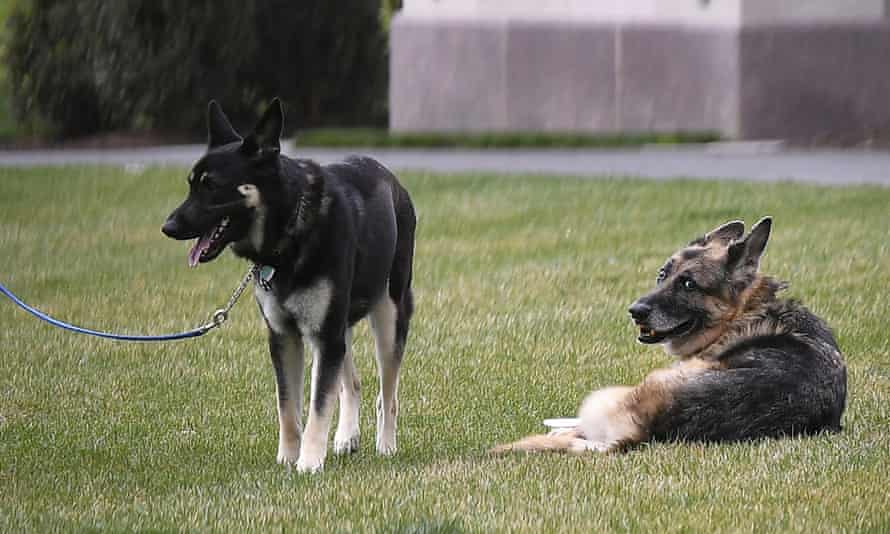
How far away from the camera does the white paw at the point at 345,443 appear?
789 cm

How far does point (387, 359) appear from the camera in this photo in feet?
26.0

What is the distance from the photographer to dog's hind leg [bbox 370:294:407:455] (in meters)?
7.91

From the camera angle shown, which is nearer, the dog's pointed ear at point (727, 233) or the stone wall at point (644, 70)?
the dog's pointed ear at point (727, 233)

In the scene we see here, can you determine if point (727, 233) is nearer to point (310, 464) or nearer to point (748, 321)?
point (748, 321)

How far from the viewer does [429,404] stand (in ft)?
29.9

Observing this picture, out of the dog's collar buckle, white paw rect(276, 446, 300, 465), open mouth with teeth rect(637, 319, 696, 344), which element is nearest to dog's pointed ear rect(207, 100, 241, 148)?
the dog's collar buckle

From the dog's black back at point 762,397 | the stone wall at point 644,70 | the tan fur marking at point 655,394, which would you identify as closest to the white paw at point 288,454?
the tan fur marking at point 655,394

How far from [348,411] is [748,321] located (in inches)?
77.0

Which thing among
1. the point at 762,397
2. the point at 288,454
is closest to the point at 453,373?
the point at 288,454

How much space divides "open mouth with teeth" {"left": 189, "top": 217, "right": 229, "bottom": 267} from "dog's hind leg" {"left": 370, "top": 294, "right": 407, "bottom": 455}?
1.04 m

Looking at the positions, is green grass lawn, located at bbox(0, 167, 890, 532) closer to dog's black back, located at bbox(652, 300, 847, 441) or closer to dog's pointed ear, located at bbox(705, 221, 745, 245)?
dog's black back, located at bbox(652, 300, 847, 441)

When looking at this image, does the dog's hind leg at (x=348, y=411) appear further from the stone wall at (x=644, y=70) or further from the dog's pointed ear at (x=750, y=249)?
the stone wall at (x=644, y=70)

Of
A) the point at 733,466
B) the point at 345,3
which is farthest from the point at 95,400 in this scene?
the point at 345,3

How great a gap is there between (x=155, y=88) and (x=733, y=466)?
18.0m
